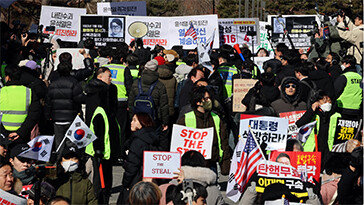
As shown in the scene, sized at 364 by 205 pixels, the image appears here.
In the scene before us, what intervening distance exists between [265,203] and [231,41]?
40.4ft

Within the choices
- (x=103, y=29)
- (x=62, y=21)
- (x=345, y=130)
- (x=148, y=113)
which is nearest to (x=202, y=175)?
(x=148, y=113)

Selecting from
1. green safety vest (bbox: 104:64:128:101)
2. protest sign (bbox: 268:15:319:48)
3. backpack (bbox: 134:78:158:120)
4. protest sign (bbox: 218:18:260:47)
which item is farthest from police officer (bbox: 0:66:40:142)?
protest sign (bbox: 268:15:319:48)

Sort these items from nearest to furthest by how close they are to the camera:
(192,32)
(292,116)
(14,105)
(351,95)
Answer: (292,116), (14,105), (351,95), (192,32)

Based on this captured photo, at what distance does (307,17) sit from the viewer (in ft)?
74.3

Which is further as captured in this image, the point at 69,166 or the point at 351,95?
the point at 351,95

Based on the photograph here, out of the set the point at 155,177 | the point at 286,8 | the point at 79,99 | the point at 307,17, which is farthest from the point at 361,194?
the point at 286,8

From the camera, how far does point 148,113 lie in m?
9.44

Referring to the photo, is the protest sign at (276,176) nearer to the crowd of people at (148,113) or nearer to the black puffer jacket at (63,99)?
the crowd of people at (148,113)

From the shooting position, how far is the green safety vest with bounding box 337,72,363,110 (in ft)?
38.9

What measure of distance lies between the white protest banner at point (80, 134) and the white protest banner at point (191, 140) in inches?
38.2

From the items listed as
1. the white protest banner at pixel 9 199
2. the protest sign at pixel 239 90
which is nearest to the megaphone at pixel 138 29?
the protest sign at pixel 239 90

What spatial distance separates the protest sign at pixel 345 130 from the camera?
10609mm

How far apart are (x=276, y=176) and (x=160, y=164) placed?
1322 millimetres

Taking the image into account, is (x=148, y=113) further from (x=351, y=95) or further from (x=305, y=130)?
(x=351, y=95)
